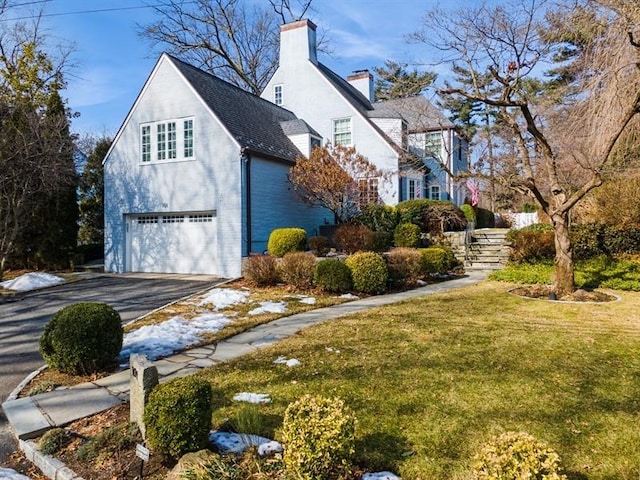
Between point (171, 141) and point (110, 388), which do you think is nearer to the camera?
point (110, 388)

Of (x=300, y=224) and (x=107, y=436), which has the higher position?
(x=300, y=224)

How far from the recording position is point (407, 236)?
52.6 feet

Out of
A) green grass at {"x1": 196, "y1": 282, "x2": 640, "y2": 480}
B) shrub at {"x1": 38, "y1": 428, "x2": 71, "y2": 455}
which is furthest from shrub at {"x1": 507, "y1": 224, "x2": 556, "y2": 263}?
shrub at {"x1": 38, "y1": 428, "x2": 71, "y2": 455}

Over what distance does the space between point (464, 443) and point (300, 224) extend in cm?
1463

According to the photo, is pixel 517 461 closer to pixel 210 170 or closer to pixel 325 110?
pixel 210 170

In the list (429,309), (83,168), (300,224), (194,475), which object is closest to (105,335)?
(194,475)

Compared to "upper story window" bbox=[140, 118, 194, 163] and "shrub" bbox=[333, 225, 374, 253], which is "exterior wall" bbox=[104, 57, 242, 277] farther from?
"shrub" bbox=[333, 225, 374, 253]

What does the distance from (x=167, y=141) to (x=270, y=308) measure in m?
9.67

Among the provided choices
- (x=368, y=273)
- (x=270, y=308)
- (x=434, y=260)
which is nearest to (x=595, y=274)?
(x=434, y=260)

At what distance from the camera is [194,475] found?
283cm

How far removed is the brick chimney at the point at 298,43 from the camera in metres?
20.8

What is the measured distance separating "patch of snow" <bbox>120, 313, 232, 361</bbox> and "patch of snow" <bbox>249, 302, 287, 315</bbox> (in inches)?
28.7

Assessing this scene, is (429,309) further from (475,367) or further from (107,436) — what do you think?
(107,436)

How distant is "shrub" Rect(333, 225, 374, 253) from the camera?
14.1 m
